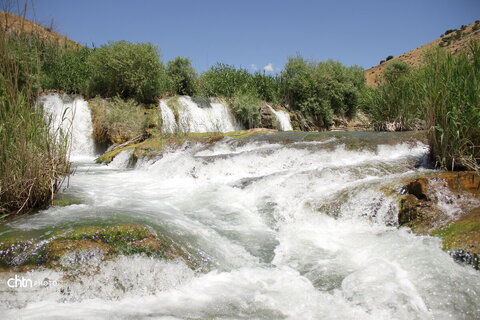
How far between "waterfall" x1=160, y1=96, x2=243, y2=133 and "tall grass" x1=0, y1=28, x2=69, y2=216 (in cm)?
1142

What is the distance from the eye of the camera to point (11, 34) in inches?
136

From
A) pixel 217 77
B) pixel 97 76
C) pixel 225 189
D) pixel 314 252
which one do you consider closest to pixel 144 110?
pixel 97 76

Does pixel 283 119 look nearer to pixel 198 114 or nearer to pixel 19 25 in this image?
pixel 198 114

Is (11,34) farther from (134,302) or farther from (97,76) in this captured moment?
(97,76)

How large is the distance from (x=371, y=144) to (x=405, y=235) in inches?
187

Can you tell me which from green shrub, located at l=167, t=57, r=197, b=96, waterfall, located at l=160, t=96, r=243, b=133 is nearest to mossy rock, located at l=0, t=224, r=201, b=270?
waterfall, located at l=160, t=96, r=243, b=133

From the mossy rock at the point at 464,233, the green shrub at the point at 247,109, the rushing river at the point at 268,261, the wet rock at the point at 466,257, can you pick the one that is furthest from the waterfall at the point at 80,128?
the wet rock at the point at 466,257

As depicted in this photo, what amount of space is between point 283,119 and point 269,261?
1756cm

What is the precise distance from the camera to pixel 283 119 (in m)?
20.6

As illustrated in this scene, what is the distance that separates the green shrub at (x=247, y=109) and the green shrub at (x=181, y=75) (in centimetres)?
288

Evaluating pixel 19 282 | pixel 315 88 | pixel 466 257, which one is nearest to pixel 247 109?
pixel 315 88

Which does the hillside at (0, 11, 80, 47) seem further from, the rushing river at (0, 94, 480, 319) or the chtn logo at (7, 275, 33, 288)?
the chtn logo at (7, 275, 33, 288)

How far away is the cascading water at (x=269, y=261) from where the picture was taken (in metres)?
2.52

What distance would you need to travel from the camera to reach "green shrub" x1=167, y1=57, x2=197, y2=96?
19406mm
